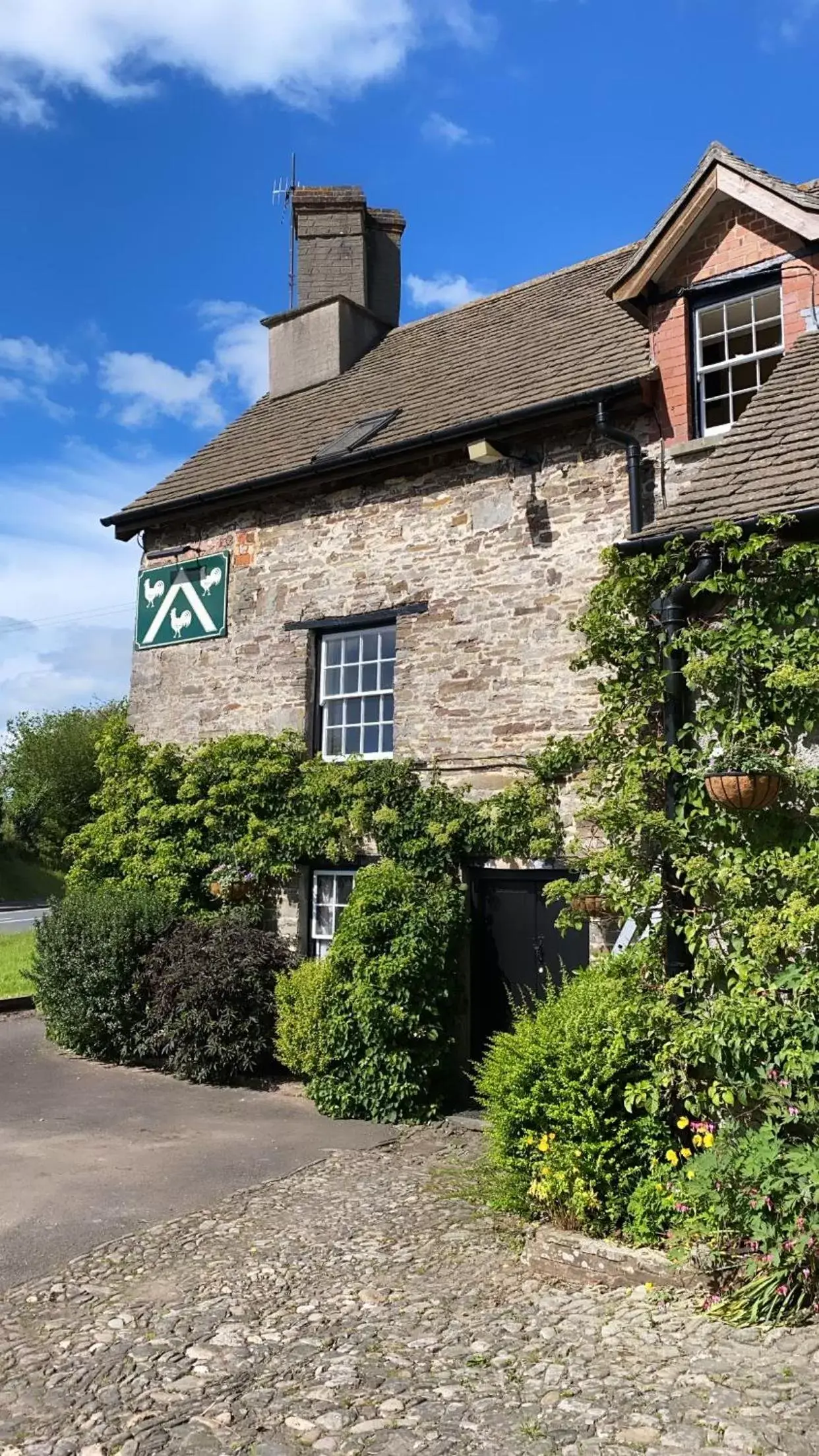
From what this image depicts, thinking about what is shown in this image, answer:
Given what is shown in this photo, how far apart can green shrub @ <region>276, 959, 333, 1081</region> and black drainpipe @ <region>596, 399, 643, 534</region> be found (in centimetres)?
532

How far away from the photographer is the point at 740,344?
9594 mm

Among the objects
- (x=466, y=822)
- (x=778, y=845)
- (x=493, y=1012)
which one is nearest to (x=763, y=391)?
(x=778, y=845)

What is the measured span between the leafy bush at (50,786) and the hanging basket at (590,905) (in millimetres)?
35147

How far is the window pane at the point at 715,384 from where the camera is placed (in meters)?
9.66

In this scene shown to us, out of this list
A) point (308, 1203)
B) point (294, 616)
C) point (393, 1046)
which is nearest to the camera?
point (308, 1203)

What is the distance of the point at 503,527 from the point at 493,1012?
5.03 meters

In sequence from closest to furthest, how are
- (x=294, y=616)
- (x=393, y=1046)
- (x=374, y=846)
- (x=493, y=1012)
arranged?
(x=393, y=1046) → (x=493, y=1012) → (x=374, y=846) → (x=294, y=616)

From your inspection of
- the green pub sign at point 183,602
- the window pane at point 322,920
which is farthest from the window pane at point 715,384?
the window pane at point 322,920

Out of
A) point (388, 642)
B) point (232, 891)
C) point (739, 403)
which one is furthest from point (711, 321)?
point (232, 891)

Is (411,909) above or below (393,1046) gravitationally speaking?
above

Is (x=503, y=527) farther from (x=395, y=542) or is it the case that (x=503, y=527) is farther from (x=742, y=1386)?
(x=742, y=1386)

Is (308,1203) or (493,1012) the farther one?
(493,1012)

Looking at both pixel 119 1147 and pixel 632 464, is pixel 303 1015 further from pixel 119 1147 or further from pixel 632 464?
pixel 632 464

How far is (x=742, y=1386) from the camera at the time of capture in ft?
14.4
